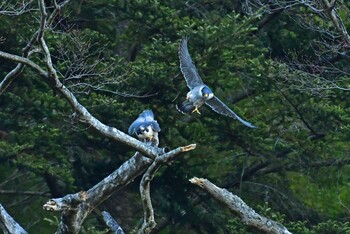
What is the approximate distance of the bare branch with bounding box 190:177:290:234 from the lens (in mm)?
10453

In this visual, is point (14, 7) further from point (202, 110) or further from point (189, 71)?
point (202, 110)

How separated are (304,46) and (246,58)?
1.65 m

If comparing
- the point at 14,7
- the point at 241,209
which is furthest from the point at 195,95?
the point at 14,7

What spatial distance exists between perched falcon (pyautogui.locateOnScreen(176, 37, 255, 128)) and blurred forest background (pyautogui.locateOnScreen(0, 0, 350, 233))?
3.97 ft

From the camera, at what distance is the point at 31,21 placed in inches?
602

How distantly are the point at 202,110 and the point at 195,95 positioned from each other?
141 inches

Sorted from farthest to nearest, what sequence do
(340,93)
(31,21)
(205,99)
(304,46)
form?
(304,46) → (340,93) → (31,21) → (205,99)

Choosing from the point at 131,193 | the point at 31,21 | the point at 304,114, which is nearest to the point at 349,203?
the point at 304,114

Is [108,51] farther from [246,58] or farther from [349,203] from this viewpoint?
[349,203]

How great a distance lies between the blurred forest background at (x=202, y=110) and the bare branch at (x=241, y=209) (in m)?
3.57

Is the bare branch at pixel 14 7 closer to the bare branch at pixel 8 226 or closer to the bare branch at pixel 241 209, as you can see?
the bare branch at pixel 8 226

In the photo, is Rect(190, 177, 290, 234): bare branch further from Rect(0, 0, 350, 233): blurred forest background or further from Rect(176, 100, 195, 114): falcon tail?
Rect(0, 0, 350, 233): blurred forest background

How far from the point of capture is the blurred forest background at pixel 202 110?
15102 mm

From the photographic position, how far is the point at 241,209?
1054 cm
